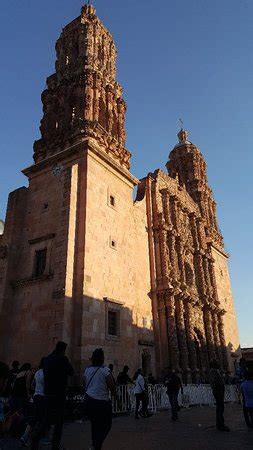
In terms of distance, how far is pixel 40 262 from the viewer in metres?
17.2

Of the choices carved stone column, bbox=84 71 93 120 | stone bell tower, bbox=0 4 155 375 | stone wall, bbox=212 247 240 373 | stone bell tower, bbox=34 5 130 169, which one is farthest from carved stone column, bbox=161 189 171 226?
stone wall, bbox=212 247 240 373

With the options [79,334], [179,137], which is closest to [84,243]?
[79,334]

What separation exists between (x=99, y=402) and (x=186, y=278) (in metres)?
23.2

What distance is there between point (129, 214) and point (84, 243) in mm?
5486

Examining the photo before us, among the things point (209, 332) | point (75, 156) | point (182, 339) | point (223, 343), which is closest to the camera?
point (75, 156)

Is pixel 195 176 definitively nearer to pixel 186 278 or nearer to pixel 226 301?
pixel 226 301

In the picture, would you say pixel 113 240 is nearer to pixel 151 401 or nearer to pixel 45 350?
pixel 45 350

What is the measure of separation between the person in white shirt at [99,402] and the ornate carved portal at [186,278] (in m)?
16.3

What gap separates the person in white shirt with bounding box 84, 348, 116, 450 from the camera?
504 centimetres

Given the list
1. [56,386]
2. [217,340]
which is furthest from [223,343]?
[56,386]

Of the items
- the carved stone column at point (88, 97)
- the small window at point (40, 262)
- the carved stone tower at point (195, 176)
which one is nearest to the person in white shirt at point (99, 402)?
the small window at point (40, 262)

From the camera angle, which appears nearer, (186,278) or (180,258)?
(180,258)

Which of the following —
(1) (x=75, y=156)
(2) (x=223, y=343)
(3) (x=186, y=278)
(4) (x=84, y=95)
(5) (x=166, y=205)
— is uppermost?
(4) (x=84, y=95)

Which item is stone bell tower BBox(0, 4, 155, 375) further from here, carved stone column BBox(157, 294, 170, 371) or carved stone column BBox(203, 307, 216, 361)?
carved stone column BBox(203, 307, 216, 361)
